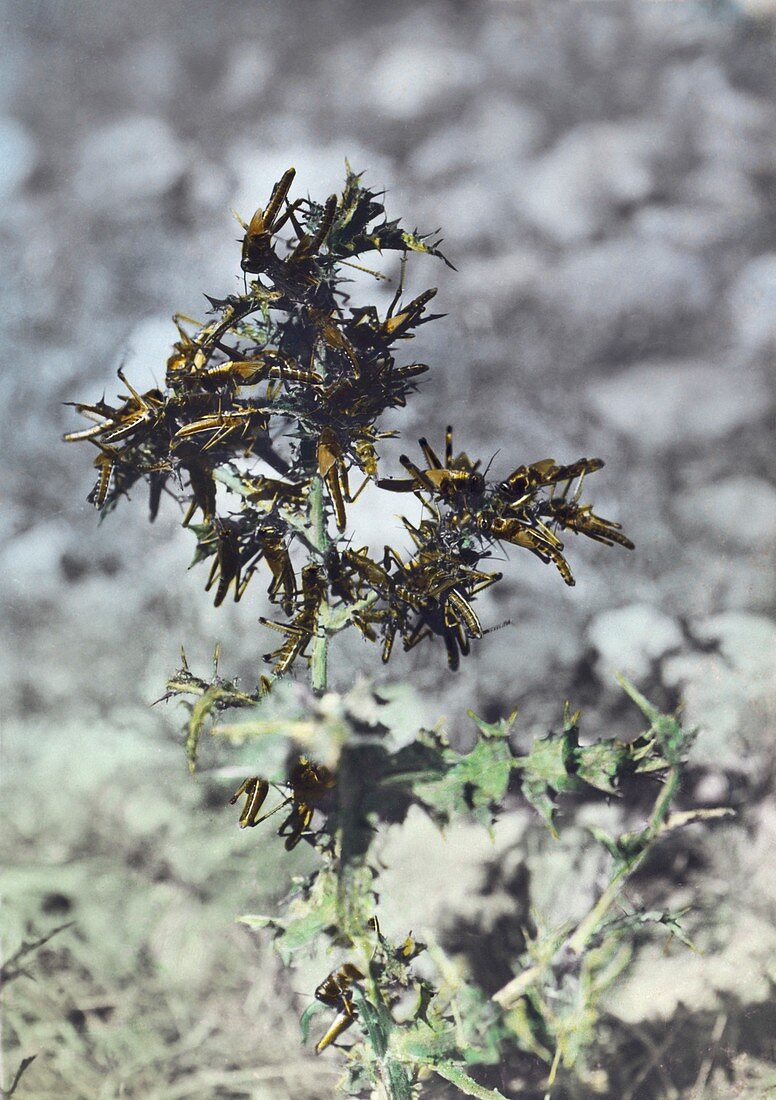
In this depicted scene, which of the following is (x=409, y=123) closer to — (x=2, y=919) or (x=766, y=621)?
(x=766, y=621)

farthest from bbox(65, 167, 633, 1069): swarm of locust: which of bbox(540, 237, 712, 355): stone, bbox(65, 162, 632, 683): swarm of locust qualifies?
bbox(540, 237, 712, 355): stone

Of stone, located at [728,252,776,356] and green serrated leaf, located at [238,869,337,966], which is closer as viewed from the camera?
green serrated leaf, located at [238,869,337,966]

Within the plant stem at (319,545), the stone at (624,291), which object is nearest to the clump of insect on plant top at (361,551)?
the plant stem at (319,545)

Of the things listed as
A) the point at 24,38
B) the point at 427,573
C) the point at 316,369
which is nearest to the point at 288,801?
the point at 427,573

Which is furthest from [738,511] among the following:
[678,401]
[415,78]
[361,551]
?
[415,78]

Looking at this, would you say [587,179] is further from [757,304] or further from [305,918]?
[305,918]

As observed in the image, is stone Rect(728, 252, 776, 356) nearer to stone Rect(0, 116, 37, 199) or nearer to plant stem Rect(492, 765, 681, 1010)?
plant stem Rect(492, 765, 681, 1010)
